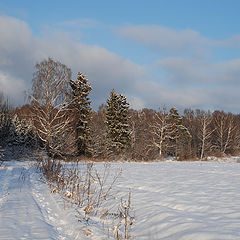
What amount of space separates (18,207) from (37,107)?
1712 cm

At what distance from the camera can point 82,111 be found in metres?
25.9

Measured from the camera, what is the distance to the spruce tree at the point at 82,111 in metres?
25.2

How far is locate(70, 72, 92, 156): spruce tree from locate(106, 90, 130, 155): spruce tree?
440 centimetres

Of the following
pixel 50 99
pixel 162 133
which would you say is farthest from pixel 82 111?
pixel 162 133

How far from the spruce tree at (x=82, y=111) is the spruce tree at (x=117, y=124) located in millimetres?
4401

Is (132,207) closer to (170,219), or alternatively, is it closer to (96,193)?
(170,219)

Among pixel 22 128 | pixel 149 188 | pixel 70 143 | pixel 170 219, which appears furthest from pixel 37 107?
pixel 170 219

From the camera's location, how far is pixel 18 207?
527 centimetres

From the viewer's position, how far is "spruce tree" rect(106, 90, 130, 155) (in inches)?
1172

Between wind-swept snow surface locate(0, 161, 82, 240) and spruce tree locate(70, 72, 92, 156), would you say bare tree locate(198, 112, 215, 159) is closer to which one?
spruce tree locate(70, 72, 92, 156)

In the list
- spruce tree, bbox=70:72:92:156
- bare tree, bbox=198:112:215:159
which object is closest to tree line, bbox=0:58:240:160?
spruce tree, bbox=70:72:92:156

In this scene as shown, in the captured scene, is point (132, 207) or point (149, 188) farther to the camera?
point (149, 188)

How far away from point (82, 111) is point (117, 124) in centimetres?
633

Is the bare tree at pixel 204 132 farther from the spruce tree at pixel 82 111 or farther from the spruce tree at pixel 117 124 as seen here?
the spruce tree at pixel 82 111
